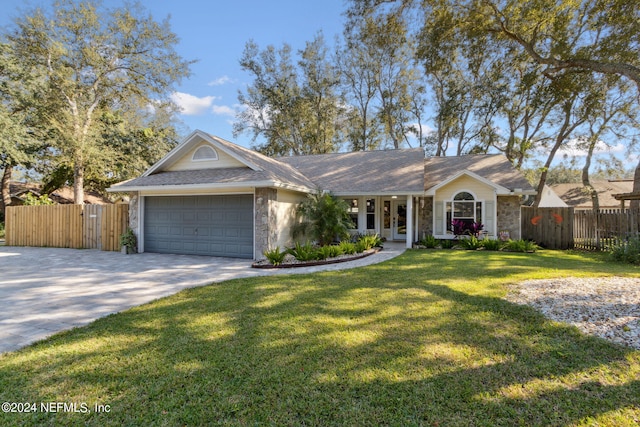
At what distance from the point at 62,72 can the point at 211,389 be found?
25.4 m

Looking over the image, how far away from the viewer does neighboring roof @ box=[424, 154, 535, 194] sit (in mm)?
14482

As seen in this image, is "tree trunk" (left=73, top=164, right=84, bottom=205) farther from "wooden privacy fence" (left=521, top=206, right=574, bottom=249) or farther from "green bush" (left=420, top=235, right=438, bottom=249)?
"wooden privacy fence" (left=521, top=206, right=574, bottom=249)

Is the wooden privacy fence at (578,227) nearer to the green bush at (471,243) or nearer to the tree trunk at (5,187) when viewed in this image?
the green bush at (471,243)

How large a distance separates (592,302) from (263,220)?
335 inches

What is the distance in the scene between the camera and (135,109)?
2519 cm

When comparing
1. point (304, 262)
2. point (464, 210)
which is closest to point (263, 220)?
point (304, 262)

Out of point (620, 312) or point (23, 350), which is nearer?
point (23, 350)

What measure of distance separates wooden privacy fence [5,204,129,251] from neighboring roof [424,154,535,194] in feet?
47.3

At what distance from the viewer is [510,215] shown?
47.8ft

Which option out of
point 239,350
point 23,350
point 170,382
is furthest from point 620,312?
point 23,350

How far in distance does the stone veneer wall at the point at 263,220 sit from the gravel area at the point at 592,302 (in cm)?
719

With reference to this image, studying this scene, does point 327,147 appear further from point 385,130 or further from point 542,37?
point 542,37

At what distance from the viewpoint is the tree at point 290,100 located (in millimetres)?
27000

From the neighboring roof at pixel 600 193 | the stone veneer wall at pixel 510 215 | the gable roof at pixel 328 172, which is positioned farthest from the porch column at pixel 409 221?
the neighboring roof at pixel 600 193
